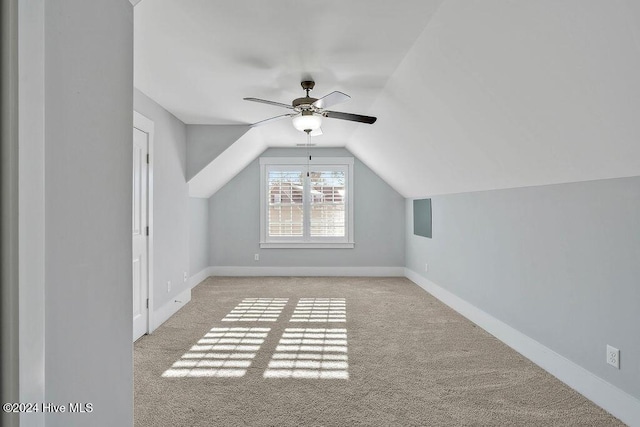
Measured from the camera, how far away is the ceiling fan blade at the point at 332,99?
2.92m

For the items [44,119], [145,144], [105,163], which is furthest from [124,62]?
[145,144]

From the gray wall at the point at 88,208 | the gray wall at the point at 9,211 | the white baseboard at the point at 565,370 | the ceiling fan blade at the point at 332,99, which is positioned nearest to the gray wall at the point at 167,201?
the ceiling fan blade at the point at 332,99

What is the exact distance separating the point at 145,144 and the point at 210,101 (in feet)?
2.59

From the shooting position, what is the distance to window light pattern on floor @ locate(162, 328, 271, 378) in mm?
2908

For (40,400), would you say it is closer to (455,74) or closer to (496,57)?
(496,57)

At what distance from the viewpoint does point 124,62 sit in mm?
1485

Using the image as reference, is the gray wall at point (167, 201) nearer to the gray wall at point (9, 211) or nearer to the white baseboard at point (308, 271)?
the white baseboard at point (308, 271)

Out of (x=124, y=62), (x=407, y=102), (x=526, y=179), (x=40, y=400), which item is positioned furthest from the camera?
(x=407, y=102)

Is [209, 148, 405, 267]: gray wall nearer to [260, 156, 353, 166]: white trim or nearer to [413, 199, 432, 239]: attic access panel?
[260, 156, 353, 166]: white trim

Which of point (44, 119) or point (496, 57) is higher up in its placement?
point (496, 57)

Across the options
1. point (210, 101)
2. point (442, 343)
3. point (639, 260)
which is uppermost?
point (210, 101)

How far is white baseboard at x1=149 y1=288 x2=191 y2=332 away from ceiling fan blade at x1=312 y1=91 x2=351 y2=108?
8.90 feet

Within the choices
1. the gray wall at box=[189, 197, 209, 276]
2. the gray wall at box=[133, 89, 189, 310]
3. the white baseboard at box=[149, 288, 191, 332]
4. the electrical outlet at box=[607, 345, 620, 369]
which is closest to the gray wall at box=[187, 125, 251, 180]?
the gray wall at box=[133, 89, 189, 310]

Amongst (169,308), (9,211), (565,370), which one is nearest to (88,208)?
(9,211)
